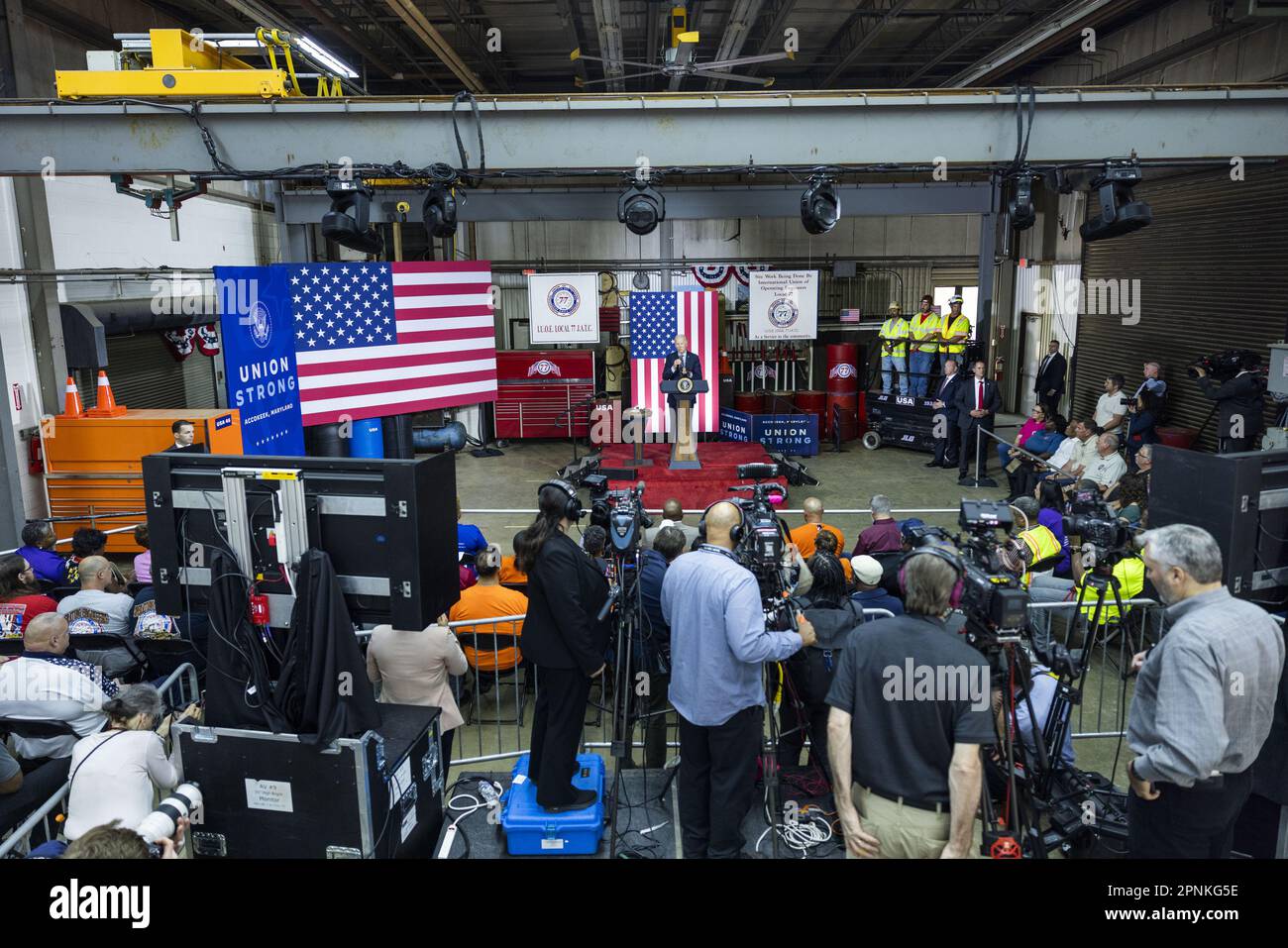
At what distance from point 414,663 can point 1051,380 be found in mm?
13155

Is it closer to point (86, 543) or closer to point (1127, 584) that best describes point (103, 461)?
point (86, 543)

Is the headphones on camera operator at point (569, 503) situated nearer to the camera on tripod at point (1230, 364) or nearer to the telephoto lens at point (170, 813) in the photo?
the telephoto lens at point (170, 813)

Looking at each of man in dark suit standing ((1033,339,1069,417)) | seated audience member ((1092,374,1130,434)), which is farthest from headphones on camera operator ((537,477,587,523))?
man in dark suit standing ((1033,339,1069,417))

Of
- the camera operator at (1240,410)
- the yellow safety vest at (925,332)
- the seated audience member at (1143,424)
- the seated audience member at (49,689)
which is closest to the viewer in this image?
the seated audience member at (49,689)

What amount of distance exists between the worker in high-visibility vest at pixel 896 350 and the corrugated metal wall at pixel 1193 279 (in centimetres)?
332

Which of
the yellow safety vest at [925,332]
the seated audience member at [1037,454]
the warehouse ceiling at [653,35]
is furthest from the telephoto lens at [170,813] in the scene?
the yellow safety vest at [925,332]

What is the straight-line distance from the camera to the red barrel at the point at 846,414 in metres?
16.5

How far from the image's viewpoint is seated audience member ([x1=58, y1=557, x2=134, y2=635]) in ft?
17.7

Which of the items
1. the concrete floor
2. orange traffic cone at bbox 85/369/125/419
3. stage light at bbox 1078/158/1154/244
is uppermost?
stage light at bbox 1078/158/1154/244

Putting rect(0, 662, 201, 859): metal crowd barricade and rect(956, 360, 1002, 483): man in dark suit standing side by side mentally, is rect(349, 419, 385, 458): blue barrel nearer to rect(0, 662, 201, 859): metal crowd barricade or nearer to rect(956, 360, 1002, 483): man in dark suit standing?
rect(0, 662, 201, 859): metal crowd barricade

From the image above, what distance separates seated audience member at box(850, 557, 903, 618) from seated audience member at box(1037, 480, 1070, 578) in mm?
1536

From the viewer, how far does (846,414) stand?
16578 millimetres

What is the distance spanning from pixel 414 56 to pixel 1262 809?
14.5m

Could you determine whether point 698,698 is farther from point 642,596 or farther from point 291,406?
point 291,406
